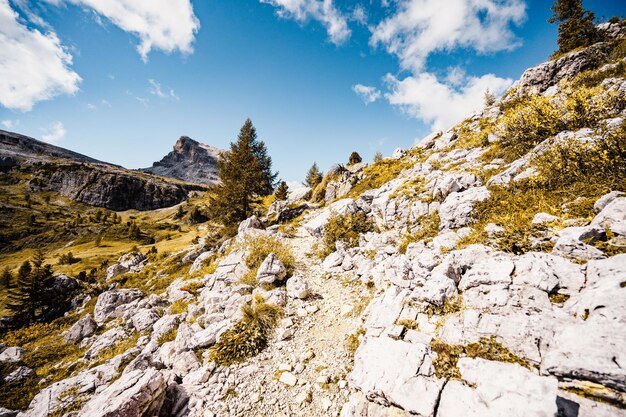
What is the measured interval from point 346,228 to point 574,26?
144 ft

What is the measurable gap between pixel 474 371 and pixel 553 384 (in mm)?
1385

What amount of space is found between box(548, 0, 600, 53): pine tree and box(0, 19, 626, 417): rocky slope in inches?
990

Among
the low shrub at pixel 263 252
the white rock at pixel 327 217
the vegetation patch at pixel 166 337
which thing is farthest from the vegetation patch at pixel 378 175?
the vegetation patch at pixel 166 337

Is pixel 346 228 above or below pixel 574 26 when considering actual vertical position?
below

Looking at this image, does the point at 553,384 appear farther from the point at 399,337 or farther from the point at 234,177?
the point at 234,177

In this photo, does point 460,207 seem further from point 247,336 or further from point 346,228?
point 247,336

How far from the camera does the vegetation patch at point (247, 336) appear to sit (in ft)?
30.0

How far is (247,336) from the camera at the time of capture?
9695 millimetres

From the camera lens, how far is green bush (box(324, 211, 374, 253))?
664 inches

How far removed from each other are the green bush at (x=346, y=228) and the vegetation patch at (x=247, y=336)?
266 inches

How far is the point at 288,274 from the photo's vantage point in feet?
47.8

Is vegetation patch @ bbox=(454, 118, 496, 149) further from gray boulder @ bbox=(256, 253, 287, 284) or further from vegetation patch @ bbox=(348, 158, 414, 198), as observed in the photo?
gray boulder @ bbox=(256, 253, 287, 284)

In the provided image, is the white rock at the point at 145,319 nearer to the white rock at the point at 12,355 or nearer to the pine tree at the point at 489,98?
the white rock at the point at 12,355

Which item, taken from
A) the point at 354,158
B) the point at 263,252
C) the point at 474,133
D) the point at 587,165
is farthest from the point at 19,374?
the point at 354,158
